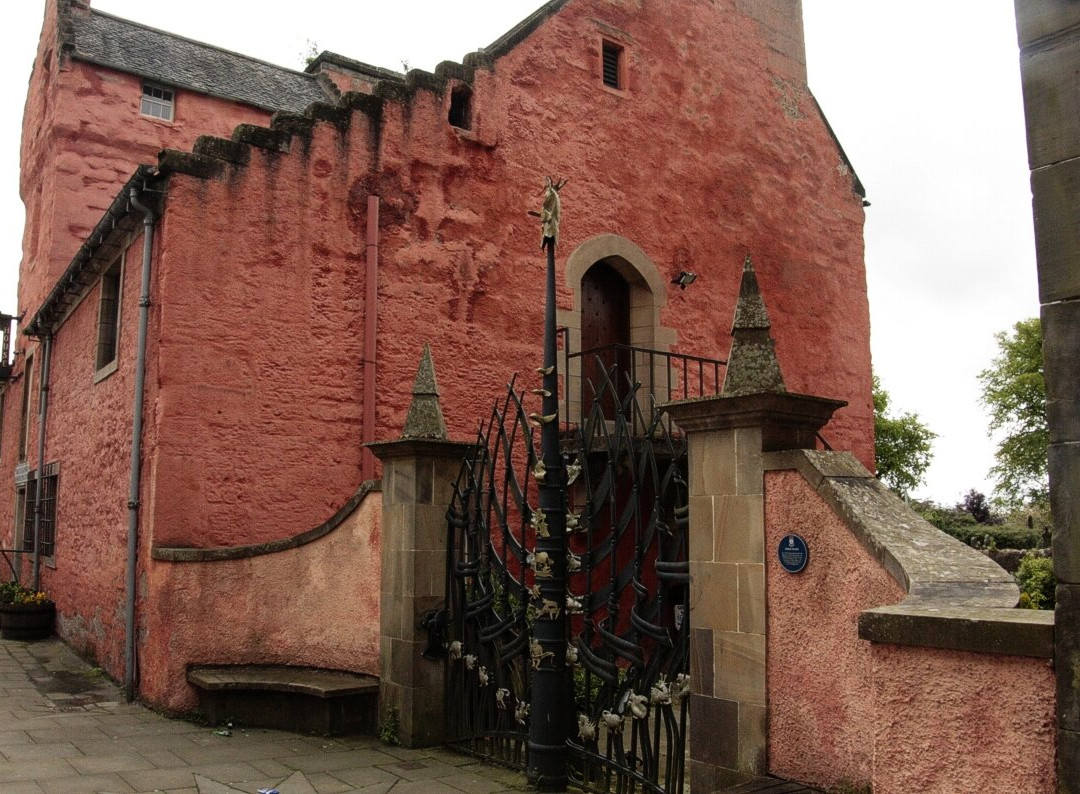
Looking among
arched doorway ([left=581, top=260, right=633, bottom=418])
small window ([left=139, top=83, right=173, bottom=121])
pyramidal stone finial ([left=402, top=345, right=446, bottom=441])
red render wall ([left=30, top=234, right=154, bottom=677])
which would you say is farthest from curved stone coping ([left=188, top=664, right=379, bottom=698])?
small window ([left=139, top=83, right=173, bottom=121])

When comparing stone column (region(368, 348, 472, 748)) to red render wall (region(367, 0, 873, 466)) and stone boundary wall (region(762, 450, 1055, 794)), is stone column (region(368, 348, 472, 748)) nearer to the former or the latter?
red render wall (region(367, 0, 873, 466))

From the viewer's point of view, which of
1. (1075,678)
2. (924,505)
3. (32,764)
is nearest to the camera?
(1075,678)

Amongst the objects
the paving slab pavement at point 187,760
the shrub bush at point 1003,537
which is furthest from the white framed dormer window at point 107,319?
the shrub bush at point 1003,537

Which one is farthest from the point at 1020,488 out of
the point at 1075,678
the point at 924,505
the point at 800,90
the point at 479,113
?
the point at 1075,678

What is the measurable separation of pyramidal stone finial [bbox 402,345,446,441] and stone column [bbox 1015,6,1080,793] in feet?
15.4

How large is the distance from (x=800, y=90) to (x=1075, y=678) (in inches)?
520

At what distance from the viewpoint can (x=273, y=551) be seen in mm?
8211

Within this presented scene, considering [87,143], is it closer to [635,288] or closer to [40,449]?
[40,449]

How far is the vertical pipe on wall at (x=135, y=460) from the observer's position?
8.69 metres

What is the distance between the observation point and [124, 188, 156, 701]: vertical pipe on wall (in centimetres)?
869

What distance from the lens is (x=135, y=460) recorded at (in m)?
8.88

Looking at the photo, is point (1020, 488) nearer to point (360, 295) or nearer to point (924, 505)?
point (924, 505)

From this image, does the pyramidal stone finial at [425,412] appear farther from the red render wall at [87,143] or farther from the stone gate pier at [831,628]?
the red render wall at [87,143]

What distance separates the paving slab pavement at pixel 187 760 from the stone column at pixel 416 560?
303 mm
